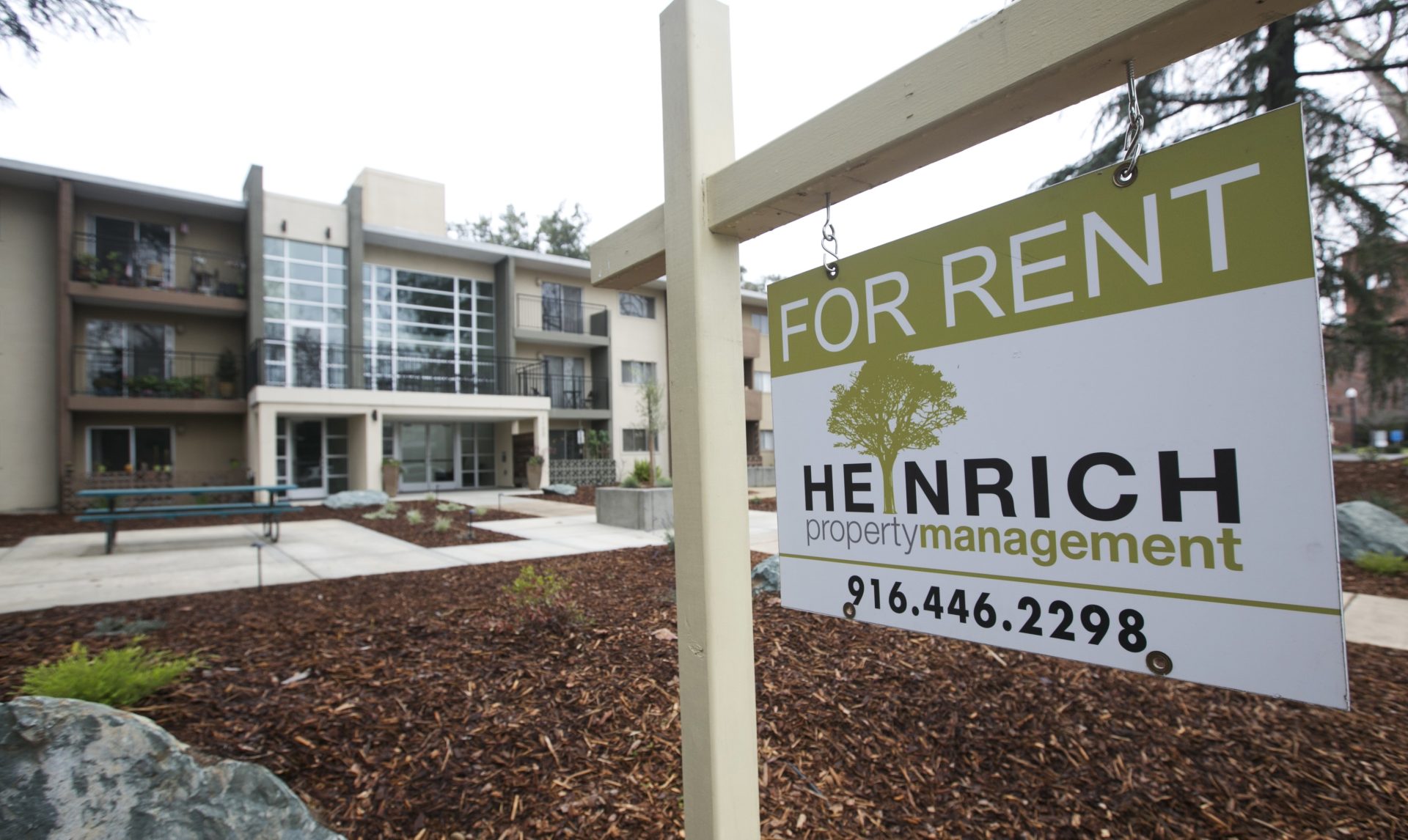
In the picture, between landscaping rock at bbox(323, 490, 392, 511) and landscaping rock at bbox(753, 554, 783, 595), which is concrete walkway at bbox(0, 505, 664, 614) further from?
landscaping rock at bbox(753, 554, 783, 595)

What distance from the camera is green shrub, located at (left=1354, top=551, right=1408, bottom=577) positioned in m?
5.98

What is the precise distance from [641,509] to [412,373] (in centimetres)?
1280

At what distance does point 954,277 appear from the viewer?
4.36ft

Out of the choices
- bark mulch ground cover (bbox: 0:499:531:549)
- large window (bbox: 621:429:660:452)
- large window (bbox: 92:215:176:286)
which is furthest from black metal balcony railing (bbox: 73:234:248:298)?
large window (bbox: 621:429:660:452)

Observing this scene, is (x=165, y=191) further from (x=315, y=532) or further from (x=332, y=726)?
(x=332, y=726)

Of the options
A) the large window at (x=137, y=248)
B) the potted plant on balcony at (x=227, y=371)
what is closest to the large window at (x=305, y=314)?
the potted plant on balcony at (x=227, y=371)

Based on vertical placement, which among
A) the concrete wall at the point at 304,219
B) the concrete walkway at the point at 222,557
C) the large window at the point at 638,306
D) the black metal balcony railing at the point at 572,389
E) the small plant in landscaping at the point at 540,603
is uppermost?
the concrete wall at the point at 304,219

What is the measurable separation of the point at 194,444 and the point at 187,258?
4920 millimetres

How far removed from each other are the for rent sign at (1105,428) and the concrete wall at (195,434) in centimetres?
2055

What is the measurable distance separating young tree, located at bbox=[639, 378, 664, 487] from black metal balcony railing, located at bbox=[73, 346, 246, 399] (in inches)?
423

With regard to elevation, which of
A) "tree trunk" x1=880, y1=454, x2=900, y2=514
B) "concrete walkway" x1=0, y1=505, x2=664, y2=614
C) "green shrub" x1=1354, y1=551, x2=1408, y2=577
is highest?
"tree trunk" x1=880, y1=454, x2=900, y2=514

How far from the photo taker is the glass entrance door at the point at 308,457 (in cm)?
1828

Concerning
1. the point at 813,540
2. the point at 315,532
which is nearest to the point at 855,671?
the point at 813,540

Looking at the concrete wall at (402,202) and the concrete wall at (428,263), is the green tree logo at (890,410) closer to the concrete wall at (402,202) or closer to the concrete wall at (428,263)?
the concrete wall at (428,263)
